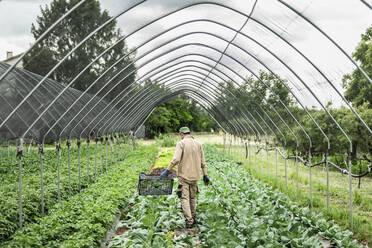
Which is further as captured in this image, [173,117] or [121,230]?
[173,117]

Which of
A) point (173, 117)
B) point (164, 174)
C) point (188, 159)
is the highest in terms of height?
point (173, 117)

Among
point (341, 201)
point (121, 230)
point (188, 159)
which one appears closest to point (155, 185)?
point (188, 159)

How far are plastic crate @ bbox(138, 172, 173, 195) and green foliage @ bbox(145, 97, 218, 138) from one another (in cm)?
3476

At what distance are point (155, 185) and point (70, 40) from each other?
3134mm

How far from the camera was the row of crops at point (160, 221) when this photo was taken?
540 centimetres

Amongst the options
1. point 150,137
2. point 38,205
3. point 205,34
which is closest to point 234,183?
point 205,34

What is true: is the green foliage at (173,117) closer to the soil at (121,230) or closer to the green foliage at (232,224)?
the green foliage at (232,224)

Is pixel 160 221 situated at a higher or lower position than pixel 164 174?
lower

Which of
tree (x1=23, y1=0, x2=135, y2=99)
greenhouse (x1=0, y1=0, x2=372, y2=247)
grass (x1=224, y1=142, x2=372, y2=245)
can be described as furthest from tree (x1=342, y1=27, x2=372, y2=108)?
tree (x1=23, y1=0, x2=135, y2=99)

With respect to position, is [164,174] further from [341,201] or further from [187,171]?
[341,201]

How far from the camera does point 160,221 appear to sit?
682cm

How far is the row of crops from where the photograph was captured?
5.40 m

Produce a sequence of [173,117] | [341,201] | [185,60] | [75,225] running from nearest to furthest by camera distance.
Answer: [75,225] < [341,201] < [185,60] < [173,117]

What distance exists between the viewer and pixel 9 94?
30.9 ft
